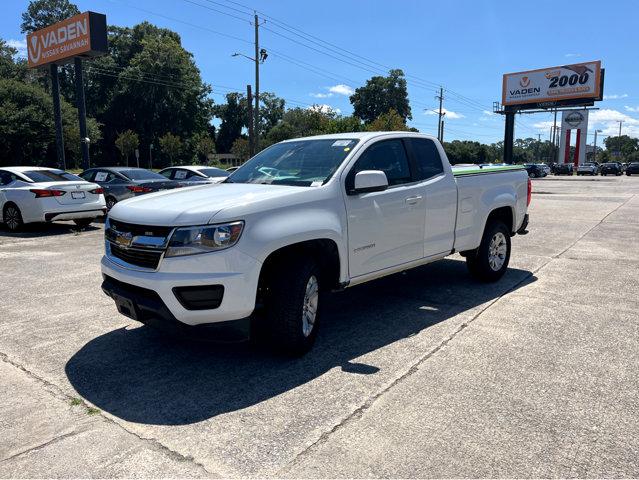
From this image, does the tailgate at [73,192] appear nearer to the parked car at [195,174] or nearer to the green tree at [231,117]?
the parked car at [195,174]

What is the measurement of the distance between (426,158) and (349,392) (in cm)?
303

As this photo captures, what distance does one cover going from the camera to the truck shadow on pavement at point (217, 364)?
349 centimetres

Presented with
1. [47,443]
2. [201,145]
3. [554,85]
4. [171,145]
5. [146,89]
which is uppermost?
[146,89]

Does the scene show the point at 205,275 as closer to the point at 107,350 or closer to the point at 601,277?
the point at 107,350

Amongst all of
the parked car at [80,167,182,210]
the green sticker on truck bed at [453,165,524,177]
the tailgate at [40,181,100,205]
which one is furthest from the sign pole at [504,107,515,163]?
the green sticker on truck bed at [453,165,524,177]

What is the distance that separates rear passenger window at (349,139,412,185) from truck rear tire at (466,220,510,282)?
1825mm

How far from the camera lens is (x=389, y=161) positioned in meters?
5.18

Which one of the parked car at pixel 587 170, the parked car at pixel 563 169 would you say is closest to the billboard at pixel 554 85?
the parked car at pixel 563 169


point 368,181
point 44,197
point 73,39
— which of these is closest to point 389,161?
point 368,181

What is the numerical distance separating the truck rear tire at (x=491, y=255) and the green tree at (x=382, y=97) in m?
98.0

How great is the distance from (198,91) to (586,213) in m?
62.1

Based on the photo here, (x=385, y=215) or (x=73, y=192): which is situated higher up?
(x=385, y=215)

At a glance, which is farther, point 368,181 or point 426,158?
point 426,158

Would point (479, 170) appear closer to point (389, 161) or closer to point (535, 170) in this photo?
point (389, 161)
